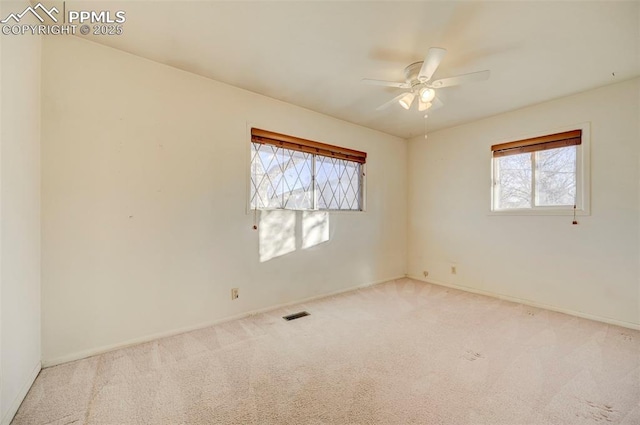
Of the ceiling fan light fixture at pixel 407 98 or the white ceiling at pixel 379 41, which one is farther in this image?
the ceiling fan light fixture at pixel 407 98

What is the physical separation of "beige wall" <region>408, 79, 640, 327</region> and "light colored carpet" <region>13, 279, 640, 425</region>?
0.46 meters

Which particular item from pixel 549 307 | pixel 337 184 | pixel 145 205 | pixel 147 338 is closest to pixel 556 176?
pixel 549 307

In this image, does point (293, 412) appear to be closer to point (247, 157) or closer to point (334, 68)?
point (247, 157)

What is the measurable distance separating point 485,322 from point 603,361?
32.6 inches

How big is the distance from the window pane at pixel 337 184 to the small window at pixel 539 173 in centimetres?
187

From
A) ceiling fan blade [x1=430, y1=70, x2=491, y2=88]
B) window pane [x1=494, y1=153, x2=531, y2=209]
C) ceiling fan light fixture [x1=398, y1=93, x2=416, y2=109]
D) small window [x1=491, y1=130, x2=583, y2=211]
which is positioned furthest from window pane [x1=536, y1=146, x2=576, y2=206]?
ceiling fan light fixture [x1=398, y1=93, x2=416, y2=109]

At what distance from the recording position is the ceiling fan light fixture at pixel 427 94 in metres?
2.23

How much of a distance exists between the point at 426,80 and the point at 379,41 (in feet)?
1.62

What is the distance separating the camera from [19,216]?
1.54 metres

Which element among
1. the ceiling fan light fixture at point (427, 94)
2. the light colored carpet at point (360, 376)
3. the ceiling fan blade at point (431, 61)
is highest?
the ceiling fan blade at point (431, 61)

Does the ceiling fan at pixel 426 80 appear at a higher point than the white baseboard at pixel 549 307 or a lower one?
higher

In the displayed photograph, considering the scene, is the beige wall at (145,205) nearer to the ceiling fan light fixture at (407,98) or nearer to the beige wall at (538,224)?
the ceiling fan light fixture at (407,98)

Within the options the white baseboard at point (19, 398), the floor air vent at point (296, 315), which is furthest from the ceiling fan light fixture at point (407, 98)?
the white baseboard at point (19, 398)

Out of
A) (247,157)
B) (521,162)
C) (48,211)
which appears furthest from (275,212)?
(521,162)
